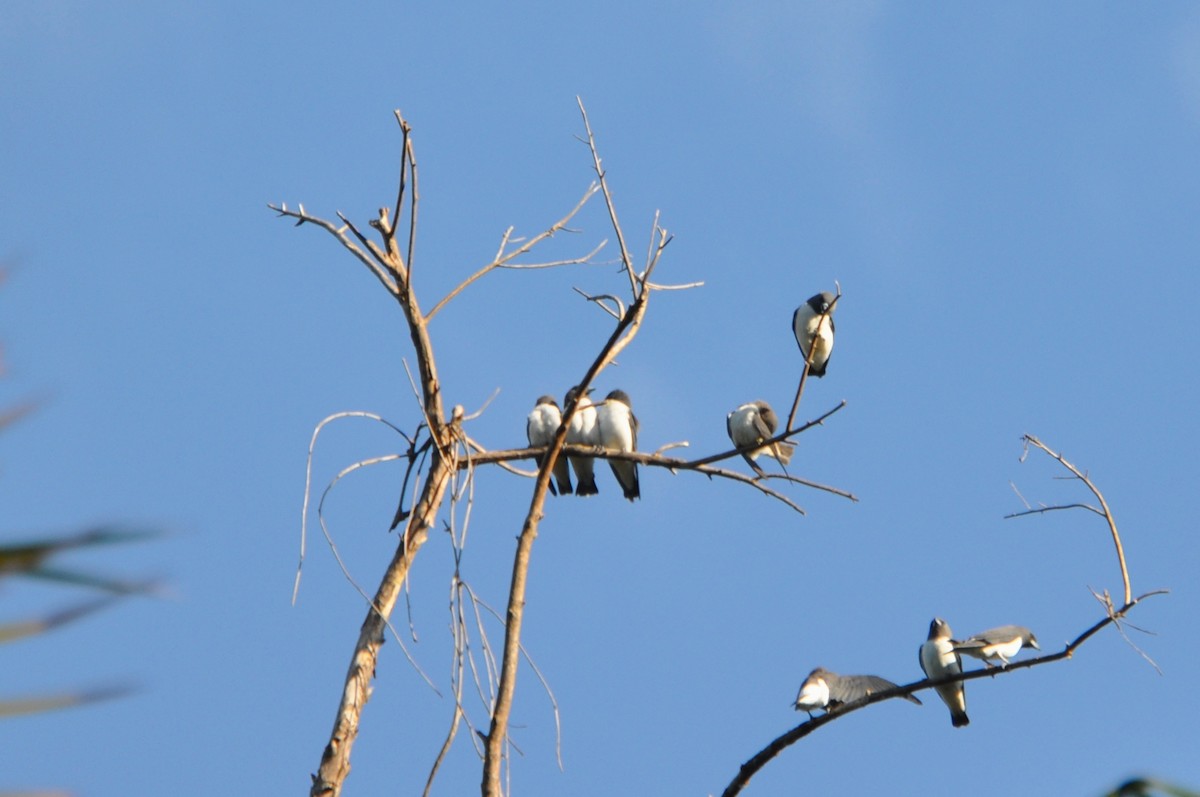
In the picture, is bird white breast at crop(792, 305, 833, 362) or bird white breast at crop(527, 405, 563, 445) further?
bird white breast at crop(792, 305, 833, 362)

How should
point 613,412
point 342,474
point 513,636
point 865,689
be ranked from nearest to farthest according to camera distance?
point 513,636, point 342,474, point 865,689, point 613,412

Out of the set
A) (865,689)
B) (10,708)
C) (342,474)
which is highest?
(865,689)

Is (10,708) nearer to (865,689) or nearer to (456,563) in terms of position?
(456,563)

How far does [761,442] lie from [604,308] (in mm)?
799

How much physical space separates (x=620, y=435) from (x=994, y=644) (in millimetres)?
2914

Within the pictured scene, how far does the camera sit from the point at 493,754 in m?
4.07

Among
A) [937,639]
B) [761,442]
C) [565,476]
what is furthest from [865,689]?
[761,442]

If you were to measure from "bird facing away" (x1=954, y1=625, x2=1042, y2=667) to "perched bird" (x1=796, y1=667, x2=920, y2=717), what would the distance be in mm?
597

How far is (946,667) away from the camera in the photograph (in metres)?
9.92

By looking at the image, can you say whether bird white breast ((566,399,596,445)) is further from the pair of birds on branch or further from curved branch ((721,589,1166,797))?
curved branch ((721,589,1166,797))

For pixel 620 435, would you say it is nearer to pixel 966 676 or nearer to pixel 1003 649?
pixel 1003 649

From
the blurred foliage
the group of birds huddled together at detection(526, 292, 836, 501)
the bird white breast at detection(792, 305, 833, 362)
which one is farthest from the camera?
the bird white breast at detection(792, 305, 833, 362)

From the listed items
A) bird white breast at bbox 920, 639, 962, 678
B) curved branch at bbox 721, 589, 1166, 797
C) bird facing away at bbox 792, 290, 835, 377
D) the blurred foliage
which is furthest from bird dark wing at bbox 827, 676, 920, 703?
the blurred foliage

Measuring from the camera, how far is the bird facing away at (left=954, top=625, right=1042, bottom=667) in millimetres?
8922
